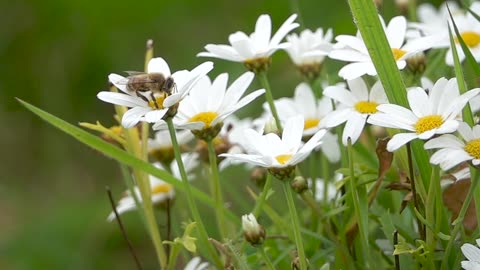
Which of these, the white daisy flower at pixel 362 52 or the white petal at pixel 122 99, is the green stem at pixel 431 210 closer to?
the white daisy flower at pixel 362 52

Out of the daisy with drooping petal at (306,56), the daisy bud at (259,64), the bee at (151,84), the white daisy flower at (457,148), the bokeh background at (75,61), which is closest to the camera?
the white daisy flower at (457,148)

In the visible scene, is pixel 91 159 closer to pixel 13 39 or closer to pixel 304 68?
→ pixel 13 39

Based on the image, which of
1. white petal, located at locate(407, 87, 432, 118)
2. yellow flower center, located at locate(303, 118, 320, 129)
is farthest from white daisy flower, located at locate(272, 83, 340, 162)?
white petal, located at locate(407, 87, 432, 118)

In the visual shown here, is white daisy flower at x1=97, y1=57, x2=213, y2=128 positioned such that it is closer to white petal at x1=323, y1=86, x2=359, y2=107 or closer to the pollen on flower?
the pollen on flower

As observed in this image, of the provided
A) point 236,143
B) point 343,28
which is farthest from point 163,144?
Answer: point 343,28

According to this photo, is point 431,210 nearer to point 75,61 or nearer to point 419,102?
point 419,102

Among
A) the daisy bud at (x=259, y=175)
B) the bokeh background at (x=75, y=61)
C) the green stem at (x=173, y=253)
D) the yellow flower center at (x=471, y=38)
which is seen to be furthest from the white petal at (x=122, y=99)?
the bokeh background at (x=75, y=61)

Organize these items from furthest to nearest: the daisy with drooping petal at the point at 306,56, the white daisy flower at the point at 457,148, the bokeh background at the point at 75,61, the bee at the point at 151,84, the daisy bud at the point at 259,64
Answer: the bokeh background at the point at 75,61 < the daisy with drooping petal at the point at 306,56 < the daisy bud at the point at 259,64 < the bee at the point at 151,84 < the white daisy flower at the point at 457,148

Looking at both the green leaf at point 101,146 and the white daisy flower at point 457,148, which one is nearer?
the white daisy flower at point 457,148
